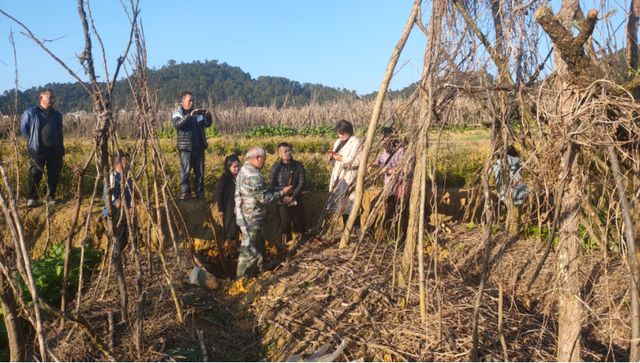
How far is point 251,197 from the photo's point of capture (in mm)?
4461

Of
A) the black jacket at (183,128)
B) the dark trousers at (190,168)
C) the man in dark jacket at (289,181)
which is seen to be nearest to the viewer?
the man in dark jacket at (289,181)

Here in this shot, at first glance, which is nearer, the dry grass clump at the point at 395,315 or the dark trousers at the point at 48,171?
the dry grass clump at the point at 395,315

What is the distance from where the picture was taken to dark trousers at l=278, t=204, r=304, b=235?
540 cm

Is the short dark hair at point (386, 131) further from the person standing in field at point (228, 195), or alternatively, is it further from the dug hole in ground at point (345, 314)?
the person standing in field at point (228, 195)

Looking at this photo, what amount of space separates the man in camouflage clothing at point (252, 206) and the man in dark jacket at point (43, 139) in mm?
2770

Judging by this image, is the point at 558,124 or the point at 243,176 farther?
the point at 243,176

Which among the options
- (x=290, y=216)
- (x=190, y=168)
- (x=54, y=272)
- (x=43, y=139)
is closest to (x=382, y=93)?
(x=290, y=216)

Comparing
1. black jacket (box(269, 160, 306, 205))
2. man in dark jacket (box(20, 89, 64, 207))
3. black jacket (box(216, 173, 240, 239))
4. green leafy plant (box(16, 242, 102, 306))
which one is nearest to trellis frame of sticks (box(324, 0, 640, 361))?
black jacket (box(269, 160, 306, 205))

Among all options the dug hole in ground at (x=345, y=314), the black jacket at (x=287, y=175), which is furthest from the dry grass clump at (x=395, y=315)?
the black jacket at (x=287, y=175)

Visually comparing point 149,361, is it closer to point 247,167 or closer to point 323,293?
point 323,293

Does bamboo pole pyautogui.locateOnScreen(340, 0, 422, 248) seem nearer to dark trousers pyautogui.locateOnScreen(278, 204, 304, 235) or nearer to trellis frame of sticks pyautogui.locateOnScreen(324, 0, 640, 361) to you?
trellis frame of sticks pyautogui.locateOnScreen(324, 0, 640, 361)

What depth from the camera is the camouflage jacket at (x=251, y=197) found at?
4418mm

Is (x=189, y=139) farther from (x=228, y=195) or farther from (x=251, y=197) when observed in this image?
(x=251, y=197)

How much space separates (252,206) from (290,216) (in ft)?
3.57
